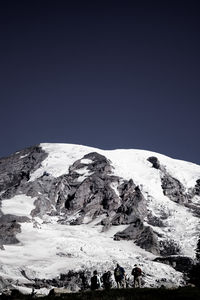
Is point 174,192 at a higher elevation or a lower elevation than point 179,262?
higher

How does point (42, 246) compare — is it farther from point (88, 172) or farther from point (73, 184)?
point (88, 172)

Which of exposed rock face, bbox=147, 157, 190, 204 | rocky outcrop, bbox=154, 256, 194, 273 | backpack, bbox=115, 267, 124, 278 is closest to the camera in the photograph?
backpack, bbox=115, 267, 124, 278

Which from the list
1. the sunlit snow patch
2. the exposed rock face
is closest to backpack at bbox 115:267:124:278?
the sunlit snow patch

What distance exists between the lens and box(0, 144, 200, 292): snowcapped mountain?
100812mm

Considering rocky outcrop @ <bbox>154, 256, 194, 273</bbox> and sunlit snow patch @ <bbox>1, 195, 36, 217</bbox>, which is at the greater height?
sunlit snow patch @ <bbox>1, 195, 36, 217</bbox>

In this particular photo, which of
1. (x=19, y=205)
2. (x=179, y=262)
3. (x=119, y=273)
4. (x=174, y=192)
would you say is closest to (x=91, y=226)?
(x=19, y=205)

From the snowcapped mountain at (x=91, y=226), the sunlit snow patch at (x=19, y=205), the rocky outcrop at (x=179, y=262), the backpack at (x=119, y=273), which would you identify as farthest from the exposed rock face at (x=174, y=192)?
the backpack at (x=119, y=273)

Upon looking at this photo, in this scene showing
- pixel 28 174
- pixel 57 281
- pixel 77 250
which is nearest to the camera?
pixel 57 281

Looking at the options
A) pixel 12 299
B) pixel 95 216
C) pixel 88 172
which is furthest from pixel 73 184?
pixel 12 299

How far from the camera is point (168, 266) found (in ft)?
361

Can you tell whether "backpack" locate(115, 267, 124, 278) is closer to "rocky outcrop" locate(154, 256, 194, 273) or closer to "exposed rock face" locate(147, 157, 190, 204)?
"rocky outcrop" locate(154, 256, 194, 273)

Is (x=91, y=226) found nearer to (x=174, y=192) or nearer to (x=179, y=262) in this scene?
(x=179, y=262)

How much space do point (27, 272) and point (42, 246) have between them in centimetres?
2575

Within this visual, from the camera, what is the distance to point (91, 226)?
150375 mm
